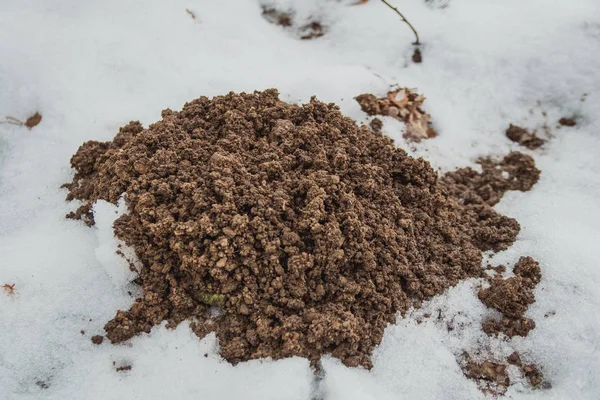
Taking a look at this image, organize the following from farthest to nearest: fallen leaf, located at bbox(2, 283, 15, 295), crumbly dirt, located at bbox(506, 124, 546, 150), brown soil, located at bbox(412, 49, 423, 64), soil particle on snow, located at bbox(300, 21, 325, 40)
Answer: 1. soil particle on snow, located at bbox(300, 21, 325, 40)
2. brown soil, located at bbox(412, 49, 423, 64)
3. crumbly dirt, located at bbox(506, 124, 546, 150)
4. fallen leaf, located at bbox(2, 283, 15, 295)

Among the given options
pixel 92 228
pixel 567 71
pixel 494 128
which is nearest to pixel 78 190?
pixel 92 228

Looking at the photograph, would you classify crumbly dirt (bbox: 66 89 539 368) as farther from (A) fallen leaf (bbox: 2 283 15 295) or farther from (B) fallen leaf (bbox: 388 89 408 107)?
(B) fallen leaf (bbox: 388 89 408 107)

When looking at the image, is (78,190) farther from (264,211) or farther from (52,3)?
(52,3)

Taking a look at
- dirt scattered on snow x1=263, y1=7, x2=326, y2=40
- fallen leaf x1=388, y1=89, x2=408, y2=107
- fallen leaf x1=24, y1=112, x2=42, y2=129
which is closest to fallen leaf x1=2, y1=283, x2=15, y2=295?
fallen leaf x1=24, y1=112, x2=42, y2=129

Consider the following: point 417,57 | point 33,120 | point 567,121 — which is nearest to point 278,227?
point 33,120

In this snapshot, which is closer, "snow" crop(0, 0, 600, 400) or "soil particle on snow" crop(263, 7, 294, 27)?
"snow" crop(0, 0, 600, 400)

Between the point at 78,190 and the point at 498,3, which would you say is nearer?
the point at 78,190

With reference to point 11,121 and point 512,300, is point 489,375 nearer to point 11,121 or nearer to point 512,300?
point 512,300
